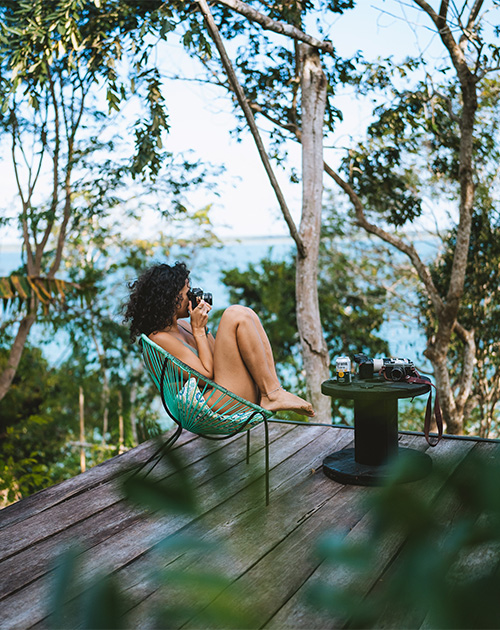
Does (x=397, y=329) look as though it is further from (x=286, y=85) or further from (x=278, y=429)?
(x=278, y=429)

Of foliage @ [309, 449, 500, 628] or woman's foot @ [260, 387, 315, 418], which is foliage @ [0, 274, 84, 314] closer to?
woman's foot @ [260, 387, 315, 418]

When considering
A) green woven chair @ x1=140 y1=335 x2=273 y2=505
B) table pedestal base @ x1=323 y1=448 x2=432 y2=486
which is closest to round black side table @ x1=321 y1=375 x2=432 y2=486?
table pedestal base @ x1=323 y1=448 x2=432 y2=486

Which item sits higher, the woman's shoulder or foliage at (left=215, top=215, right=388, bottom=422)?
the woman's shoulder

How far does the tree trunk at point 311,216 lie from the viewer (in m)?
5.59


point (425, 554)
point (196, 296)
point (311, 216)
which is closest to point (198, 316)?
point (196, 296)

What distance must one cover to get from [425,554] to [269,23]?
5189 mm

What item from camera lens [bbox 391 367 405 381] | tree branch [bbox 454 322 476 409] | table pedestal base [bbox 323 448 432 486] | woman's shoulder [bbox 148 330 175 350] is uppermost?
woman's shoulder [bbox 148 330 175 350]

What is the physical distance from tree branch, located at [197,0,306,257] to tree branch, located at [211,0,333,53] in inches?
8.4

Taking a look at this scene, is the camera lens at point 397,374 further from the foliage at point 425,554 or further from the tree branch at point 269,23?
the tree branch at point 269,23

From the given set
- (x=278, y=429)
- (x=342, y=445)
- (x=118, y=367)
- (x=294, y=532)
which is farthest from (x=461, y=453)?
(x=118, y=367)

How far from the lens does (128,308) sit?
10.1 feet

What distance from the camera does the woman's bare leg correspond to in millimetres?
2857

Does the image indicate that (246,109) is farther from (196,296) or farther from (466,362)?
(466,362)

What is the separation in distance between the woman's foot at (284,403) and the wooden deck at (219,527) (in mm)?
300
